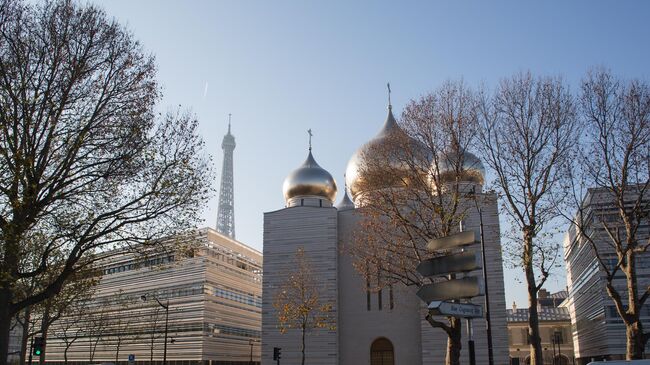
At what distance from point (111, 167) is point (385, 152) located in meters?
10.9

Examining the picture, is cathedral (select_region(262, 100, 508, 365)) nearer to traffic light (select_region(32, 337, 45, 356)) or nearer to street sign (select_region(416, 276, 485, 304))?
traffic light (select_region(32, 337, 45, 356))

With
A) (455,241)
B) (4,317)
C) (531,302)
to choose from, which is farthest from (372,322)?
(455,241)

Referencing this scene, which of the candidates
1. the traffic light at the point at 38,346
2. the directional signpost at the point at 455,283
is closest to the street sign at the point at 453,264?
the directional signpost at the point at 455,283

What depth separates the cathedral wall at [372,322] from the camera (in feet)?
138

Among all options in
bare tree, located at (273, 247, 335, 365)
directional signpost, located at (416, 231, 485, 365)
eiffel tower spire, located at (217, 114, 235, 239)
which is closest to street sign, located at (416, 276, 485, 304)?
directional signpost, located at (416, 231, 485, 365)

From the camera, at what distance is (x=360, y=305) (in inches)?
1732

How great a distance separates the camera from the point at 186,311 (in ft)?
178

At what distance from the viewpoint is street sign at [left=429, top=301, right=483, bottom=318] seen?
34.1 feet

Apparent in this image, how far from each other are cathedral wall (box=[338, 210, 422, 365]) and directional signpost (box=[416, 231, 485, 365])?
29.8m

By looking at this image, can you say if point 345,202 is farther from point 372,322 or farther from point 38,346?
point 38,346

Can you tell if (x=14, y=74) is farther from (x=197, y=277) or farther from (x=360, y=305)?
(x=197, y=277)

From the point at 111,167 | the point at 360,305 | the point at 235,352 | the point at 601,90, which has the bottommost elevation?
the point at 235,352

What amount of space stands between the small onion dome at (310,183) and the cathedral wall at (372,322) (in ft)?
19.9

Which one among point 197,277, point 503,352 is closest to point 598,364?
point 503,352
